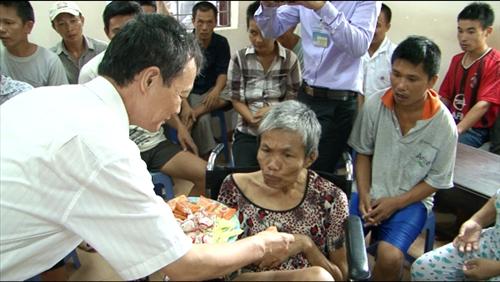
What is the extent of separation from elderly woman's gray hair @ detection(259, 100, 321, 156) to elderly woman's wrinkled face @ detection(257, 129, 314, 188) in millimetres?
16

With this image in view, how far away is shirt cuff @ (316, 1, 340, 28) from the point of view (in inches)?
58.2

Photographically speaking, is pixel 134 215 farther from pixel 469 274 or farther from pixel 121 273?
pixel 469 274

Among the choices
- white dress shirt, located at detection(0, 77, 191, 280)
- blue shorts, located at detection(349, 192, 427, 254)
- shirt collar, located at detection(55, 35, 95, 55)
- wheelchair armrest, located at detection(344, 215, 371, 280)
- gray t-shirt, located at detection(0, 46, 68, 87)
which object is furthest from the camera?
blue shorts, located at detection(349, 192, 427, 254)

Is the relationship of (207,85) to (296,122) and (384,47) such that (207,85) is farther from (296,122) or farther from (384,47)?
(384,47)

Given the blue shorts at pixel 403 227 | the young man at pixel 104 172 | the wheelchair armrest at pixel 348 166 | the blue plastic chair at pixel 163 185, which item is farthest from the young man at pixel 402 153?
the young man at pixel 104 172

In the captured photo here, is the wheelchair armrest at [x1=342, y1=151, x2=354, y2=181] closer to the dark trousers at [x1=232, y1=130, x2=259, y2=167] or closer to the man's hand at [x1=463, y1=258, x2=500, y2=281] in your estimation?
the dark trousers at [x1=232, y1=130, x2=259, y2=167]

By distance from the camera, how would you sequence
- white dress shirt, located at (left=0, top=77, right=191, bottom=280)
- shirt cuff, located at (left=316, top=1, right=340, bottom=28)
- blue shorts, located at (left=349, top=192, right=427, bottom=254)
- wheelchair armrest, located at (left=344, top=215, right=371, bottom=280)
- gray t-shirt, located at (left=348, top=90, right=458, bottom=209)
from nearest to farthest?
white dress shirt, located at (left=0, top=77, right=191, bottom=280) < wheelchair armrest, located at (left=344, top=215, right=371, bottom=280) < shirt cuff, located at (left=316, top=1, right=340, bottom=28) < gray t-shirt, located at (left=348, top=90, right=458, bottom=209) < blue shorts, located at (left=349, top=192, right=427, bottom=254)

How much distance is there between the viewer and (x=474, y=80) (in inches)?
54.8

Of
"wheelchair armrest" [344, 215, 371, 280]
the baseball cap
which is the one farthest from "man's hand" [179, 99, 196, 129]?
"wheelchair armrest" [344, 215, 371, 280]

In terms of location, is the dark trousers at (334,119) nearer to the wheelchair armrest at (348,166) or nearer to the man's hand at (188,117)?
the wheelchair armrest at (348,166)

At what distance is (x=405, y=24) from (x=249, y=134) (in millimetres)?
837

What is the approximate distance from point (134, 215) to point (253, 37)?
1.07 meters

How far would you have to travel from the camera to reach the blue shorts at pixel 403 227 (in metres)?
1.70

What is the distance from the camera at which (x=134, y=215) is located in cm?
84
